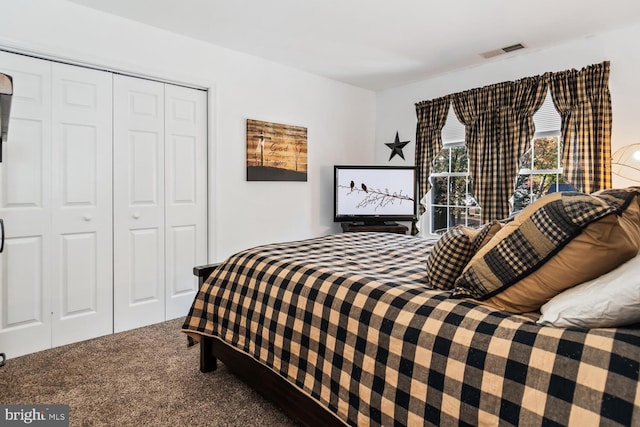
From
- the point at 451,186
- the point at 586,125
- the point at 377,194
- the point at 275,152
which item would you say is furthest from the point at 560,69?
the point at 275,152

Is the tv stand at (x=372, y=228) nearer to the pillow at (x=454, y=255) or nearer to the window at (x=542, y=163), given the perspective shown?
the window at (x=542, y=163)

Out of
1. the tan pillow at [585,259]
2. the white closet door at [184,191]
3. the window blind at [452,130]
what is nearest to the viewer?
the tan pillow at [585,259]

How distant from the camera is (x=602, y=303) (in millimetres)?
970

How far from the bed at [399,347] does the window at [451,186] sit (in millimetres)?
2470

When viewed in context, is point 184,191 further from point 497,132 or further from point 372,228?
point 497,132

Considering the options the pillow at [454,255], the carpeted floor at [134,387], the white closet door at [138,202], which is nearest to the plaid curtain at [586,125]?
the pillow at [454,255]

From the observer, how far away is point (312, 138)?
4.31m

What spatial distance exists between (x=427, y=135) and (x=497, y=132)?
2.68 feet

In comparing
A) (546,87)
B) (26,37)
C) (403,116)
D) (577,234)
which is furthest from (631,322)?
(403,116)

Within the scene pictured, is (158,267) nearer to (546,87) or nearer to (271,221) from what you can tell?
(271,221)

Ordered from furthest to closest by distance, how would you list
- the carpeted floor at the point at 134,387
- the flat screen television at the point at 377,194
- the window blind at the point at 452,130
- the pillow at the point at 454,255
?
1. the flat screen television at the point at 377,194
2. the window blind at the point at 452,130
3. the carpeted floor at the point at 134,387
4. the pillow at the point at 454,255

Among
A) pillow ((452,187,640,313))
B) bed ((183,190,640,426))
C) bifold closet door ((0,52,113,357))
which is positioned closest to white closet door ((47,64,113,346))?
bifold closet door ((0,52,113,357))

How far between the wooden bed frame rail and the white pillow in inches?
32.6

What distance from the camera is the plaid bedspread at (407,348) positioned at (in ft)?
2.97
